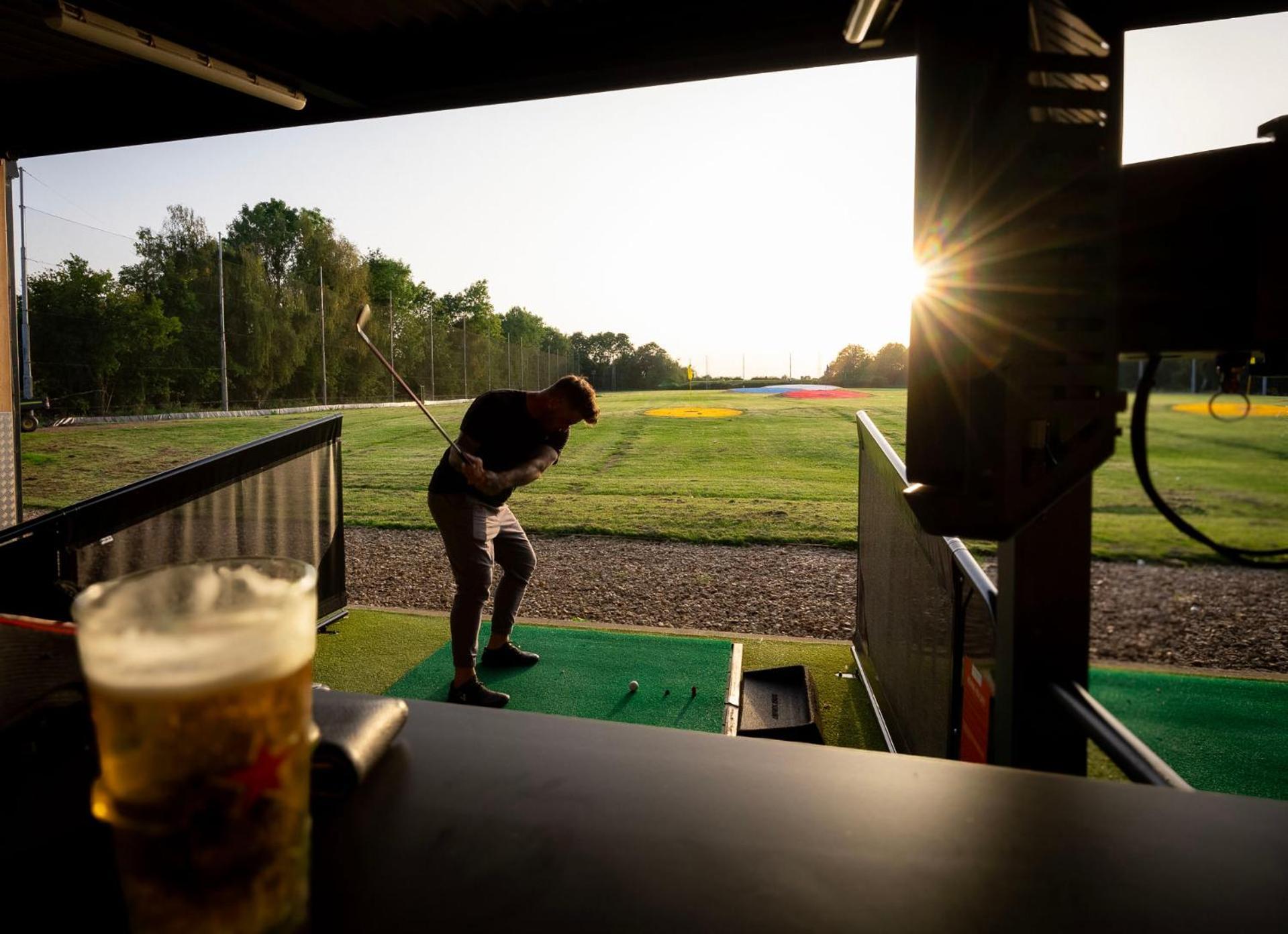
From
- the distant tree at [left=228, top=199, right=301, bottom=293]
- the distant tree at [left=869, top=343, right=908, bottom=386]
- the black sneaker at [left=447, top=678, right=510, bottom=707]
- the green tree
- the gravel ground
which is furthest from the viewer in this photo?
the distant tree at [left=228, top=199, right=301, bottom=293]

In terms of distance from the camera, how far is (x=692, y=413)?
1057 inches

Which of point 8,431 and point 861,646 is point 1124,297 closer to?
point 861,646

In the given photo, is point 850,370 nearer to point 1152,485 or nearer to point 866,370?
point 866,370

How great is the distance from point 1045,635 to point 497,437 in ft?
9.43

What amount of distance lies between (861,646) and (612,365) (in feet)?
137

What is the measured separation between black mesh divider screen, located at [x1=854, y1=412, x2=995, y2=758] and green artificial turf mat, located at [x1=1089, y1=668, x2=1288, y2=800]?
1.16 m

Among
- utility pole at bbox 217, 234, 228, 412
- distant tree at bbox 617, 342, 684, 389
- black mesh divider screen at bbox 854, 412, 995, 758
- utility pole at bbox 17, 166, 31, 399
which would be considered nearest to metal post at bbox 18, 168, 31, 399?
utility pole at bbox 17, 166, 31, 399

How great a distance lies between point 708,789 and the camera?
0.61m

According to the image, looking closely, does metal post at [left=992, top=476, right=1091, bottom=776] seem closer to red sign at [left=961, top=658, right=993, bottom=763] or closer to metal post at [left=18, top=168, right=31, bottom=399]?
red sign at [left=961, top=658, right=993, bottom=763]

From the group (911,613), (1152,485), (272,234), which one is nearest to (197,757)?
(1152,485)

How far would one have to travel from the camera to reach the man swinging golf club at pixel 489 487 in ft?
12.4

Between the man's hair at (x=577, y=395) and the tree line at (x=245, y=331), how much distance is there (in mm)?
7204

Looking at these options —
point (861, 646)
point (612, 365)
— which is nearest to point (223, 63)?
point (861, 646)

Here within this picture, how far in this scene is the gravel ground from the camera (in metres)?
5.60
